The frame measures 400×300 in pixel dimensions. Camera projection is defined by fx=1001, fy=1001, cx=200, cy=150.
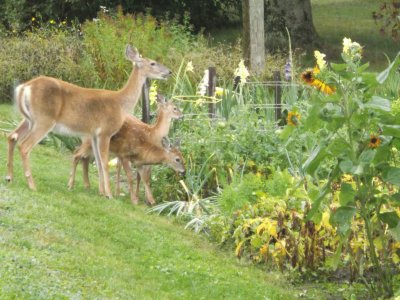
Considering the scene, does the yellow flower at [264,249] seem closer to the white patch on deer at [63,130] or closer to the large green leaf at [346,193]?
the large green leaf at [346,193]

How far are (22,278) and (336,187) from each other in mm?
3641

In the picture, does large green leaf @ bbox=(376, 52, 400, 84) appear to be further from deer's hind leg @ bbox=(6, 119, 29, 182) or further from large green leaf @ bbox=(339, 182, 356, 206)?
deer's hind leg @ bbox=(6, 119, 29, 182)

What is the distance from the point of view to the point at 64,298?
705 cm

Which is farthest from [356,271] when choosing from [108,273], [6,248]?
[6,248]

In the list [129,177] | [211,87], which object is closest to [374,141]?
[129,177]

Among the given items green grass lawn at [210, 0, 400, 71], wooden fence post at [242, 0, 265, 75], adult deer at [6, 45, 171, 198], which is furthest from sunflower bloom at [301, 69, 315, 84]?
green grass lawn at [210, 0, 400, 71]

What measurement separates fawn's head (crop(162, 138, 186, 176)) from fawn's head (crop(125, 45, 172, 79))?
108 centimetres

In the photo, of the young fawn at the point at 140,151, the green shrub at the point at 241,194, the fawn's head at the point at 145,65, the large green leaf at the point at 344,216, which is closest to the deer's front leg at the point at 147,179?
the young fawn at the point at 140,151

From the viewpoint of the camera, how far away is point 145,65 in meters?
12.7

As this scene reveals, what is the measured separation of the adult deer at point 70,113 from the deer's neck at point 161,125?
0.38m

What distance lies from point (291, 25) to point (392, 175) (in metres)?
21.4

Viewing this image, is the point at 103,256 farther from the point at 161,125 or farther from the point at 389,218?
the point at 161,125

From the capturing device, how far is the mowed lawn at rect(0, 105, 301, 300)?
24.8 feet

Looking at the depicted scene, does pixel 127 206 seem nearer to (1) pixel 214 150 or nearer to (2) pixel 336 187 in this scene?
(1) pixel 214 150
